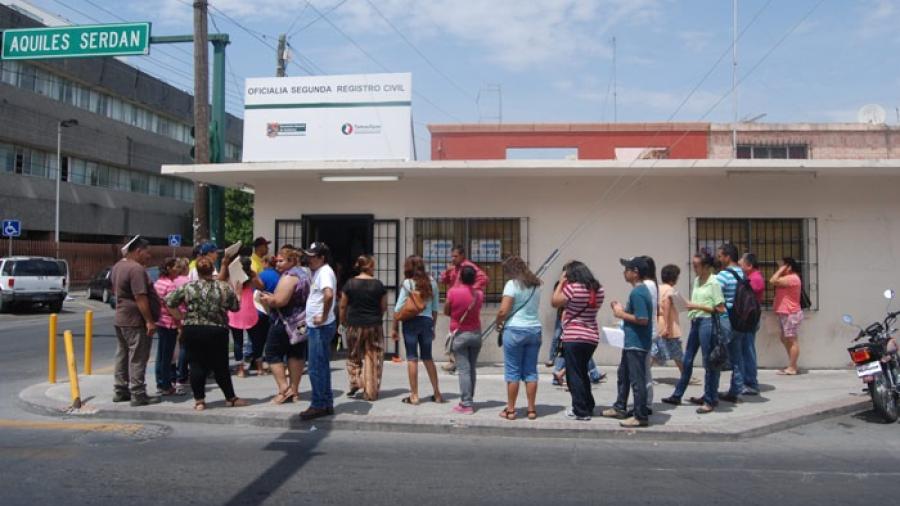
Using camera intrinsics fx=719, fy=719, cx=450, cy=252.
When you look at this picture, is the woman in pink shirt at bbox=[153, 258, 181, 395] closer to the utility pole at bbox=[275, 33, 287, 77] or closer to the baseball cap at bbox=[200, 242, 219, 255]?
the baseball cap at bbox=[200, 242, 219, 255]

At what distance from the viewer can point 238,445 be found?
652 cm

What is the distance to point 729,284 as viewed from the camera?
809 cm

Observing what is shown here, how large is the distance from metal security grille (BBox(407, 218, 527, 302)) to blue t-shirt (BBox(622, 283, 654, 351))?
402cm

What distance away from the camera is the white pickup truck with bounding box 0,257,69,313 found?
2262 cm

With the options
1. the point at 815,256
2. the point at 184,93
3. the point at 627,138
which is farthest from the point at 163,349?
the point at 184,93

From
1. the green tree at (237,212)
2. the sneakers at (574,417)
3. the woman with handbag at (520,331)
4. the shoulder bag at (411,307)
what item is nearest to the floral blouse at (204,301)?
the shoulder bag at (411,307)

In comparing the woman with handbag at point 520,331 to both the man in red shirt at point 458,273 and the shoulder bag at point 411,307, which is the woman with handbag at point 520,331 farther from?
the shoulder bag at point 411,307

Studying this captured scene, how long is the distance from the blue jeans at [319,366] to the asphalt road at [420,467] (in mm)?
390

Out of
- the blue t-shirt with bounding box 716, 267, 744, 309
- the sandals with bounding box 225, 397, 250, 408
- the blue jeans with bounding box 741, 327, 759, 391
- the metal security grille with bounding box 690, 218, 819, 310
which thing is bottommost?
the sandals with bounding box 225, 397, 250, 408

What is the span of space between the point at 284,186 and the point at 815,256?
816 cm

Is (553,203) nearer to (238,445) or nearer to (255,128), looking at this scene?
(255,128)

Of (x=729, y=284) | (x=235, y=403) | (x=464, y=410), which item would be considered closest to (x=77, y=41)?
(x=235, y=403)

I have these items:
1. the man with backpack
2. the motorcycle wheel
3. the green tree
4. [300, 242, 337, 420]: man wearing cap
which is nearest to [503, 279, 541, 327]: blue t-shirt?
[300, 242, 337, 420]: man wearing cap

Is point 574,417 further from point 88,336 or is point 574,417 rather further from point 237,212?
point 237,212
